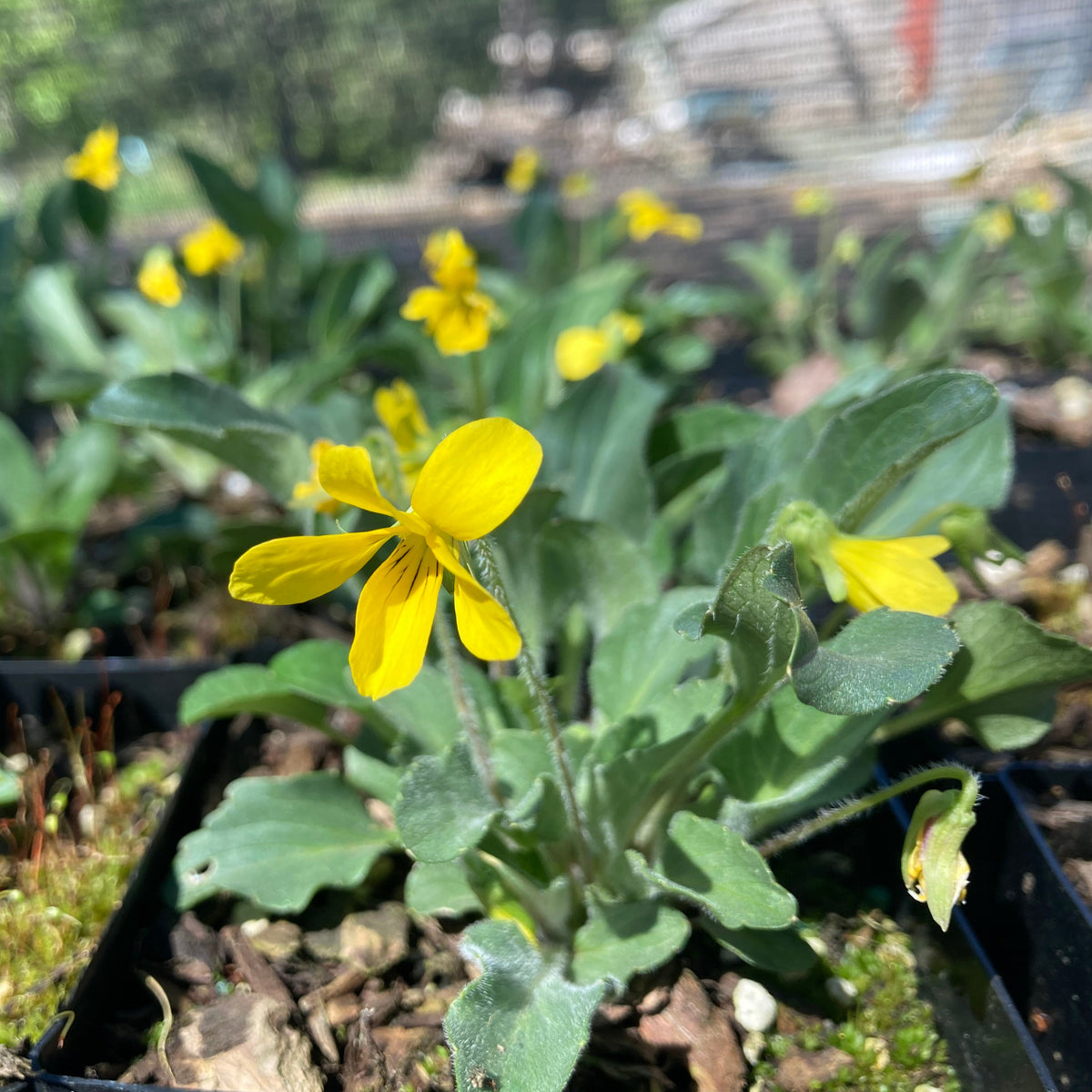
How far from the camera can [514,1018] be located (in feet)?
2.96

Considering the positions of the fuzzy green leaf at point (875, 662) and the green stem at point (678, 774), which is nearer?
the fuzzy green leaf at point (875, 662)

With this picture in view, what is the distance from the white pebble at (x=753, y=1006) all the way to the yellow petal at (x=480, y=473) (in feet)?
2.57

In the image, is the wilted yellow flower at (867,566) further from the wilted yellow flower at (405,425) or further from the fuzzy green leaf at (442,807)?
the wilted yellow flower at (405,425)

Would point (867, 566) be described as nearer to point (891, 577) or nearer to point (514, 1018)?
point (891, 577)

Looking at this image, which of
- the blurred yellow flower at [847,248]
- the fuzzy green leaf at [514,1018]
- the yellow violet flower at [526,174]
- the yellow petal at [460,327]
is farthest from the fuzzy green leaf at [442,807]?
the yellow violet flower at [526,174]

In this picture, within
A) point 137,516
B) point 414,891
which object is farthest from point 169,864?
point 137,516

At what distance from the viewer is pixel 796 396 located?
110 inches

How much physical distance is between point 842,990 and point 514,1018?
469 mm

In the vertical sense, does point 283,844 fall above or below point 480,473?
below

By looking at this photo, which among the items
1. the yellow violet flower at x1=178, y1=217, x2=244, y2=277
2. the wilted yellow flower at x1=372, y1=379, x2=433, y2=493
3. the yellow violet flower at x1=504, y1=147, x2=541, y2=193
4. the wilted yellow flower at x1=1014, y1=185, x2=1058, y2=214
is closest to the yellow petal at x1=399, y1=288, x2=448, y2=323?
the wilted yellow flower at x1=372, y1=379, x2=433, y2=493

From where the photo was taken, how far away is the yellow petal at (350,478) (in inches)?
24.6

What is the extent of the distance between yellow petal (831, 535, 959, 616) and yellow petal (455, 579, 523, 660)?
1.34 ft

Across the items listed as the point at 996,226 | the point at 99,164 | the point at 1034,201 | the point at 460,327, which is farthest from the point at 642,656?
the point at 1034,201

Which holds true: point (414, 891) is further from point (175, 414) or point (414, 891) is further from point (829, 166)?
point (829, 166)
